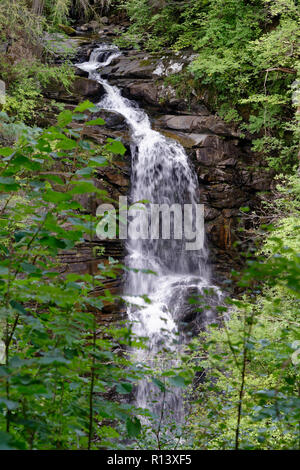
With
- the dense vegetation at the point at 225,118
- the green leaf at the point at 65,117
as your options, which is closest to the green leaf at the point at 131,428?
the dense vegetation at the point at 225,118

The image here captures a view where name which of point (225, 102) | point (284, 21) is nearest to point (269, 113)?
point (225, 102)

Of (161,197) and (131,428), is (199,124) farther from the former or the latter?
(131,428)

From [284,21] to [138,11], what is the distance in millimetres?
8533

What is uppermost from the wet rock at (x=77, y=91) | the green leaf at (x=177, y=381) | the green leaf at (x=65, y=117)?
the wet rock at (x=77, y=91)

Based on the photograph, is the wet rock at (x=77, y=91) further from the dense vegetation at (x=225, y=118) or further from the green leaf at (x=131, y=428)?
the green leaf at (x=131, y=428)

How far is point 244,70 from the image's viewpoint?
35.6 feet

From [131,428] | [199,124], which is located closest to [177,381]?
[131,428]

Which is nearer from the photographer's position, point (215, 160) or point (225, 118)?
point (215, 160)

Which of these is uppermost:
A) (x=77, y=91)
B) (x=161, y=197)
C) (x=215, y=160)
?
(x=77, y=91)

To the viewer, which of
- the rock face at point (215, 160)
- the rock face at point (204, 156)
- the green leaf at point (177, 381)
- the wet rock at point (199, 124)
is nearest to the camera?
the green leaf at point (177, 381)

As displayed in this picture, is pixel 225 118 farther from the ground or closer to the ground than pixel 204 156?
farther from the ground

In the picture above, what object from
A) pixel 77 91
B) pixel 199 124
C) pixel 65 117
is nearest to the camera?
pixel 65 117

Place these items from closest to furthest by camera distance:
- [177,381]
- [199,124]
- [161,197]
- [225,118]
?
[177,381], [161,197], [225,118], [199,124]
